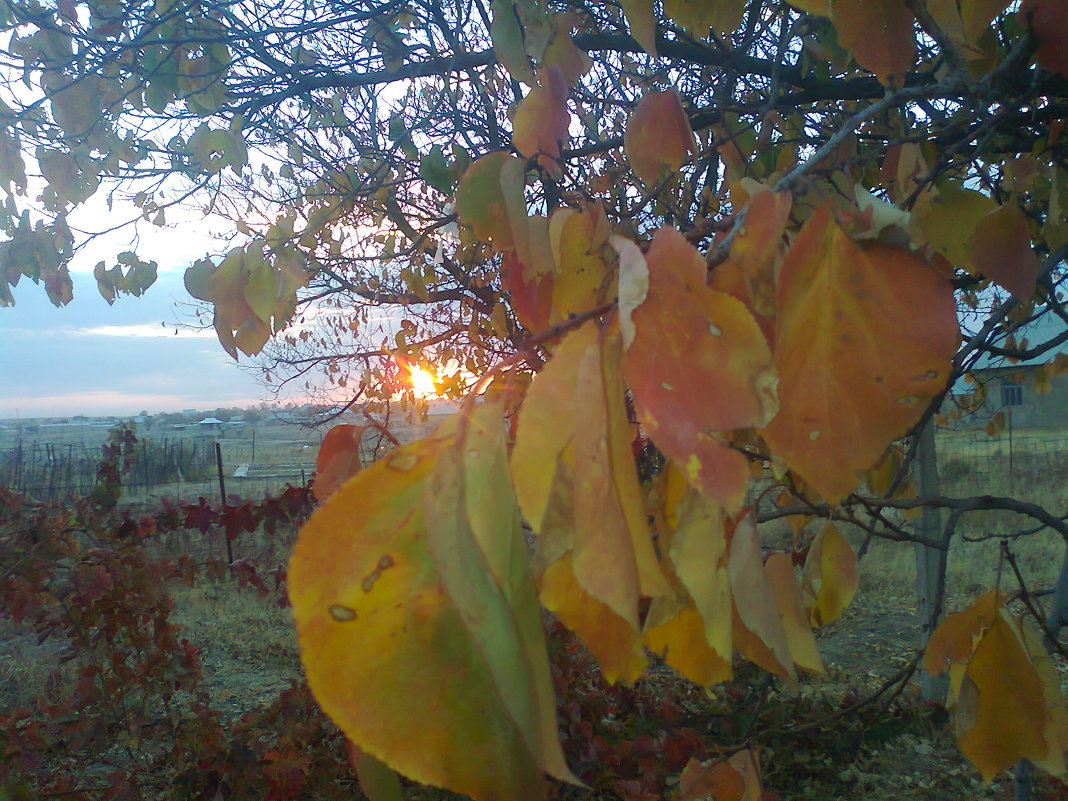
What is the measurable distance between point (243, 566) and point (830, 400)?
2.73 meters

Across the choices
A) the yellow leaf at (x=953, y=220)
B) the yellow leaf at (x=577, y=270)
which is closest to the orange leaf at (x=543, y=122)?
the yellow leaf at (x=577, y=270)

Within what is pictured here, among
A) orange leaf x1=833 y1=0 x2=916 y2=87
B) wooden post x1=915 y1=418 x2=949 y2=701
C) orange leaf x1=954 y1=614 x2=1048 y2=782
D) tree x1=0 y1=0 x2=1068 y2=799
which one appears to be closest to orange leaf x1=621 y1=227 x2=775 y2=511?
tree x1=0 y1=0 x2=1068 y2=799

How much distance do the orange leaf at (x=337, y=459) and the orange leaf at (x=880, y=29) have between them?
0.58m

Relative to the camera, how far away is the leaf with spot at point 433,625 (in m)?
0.29

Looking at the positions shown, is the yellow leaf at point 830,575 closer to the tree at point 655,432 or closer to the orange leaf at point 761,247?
the tree at point 655,432

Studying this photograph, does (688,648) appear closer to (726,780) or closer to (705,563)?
(705,563)

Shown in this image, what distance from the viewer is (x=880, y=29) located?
2.15 ft

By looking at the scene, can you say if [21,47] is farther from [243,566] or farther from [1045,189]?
[1045,189]

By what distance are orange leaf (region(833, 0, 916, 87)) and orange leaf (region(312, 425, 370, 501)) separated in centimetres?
58

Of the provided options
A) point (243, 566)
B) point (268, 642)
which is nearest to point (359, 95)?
point (243, 566)

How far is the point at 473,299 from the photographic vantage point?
12.1 feet

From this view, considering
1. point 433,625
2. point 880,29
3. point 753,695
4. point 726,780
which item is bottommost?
point 753,695

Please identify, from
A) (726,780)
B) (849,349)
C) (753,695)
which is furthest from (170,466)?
(849,349)

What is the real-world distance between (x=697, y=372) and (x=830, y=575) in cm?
58
